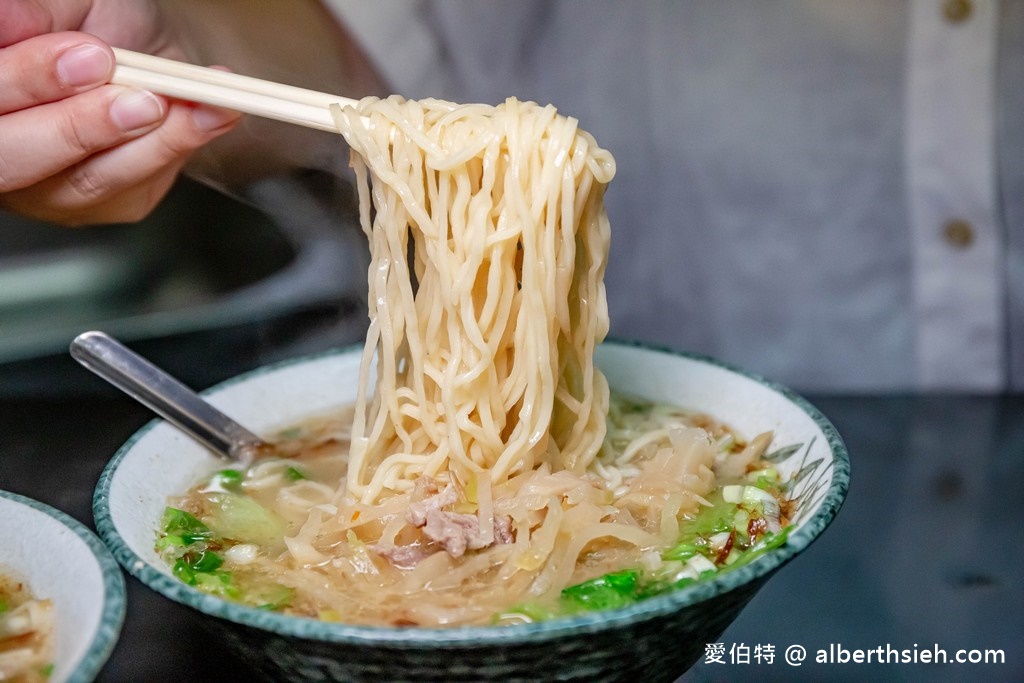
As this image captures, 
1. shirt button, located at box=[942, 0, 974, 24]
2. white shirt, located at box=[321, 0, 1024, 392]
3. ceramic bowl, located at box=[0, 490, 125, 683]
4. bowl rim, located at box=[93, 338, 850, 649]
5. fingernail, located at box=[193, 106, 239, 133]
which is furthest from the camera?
white shirt, located at box=[321, 0, 1024, 392]

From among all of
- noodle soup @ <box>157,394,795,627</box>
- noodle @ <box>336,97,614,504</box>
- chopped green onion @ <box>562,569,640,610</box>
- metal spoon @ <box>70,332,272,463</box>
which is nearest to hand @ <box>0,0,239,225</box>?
metal spoon @ <box>70,332,272,463</box>

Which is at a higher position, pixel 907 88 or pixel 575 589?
pixel 907 88

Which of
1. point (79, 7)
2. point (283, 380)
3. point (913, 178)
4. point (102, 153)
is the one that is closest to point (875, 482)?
point (913, 178)

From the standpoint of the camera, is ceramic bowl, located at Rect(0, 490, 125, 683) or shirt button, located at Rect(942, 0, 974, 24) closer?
ceramic bowl, located at Rect(0, 490, 125, 683)

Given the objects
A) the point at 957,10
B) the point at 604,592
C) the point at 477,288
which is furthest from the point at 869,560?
the point at 957,10

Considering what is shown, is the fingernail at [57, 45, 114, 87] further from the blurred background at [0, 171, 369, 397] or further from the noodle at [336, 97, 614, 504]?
the blurred background at [0, 171, 369, 397]

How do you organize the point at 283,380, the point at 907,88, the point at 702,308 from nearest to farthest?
the point at 283,380
the point at 907,88
the point at 702,308

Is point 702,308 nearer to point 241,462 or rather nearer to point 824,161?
point 824,161
